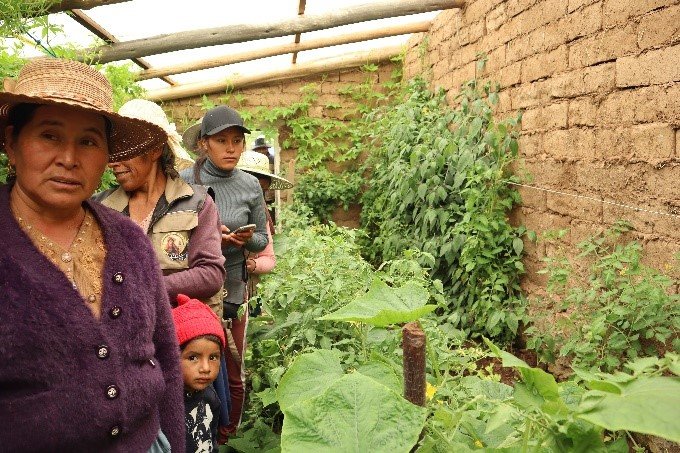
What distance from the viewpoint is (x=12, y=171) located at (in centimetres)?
141

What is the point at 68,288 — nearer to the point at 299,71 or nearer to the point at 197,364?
the point at 197,364

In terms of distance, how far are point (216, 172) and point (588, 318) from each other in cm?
218

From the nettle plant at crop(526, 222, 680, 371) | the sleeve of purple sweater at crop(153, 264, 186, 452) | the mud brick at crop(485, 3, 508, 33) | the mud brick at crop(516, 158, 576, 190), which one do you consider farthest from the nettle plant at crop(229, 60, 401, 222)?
the sleeve of purple sweater at crop(153, 264, 186, 452)

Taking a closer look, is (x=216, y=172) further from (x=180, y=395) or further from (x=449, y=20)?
(x=449, y=20)

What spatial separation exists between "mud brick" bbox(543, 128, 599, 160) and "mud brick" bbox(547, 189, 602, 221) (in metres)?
0.27

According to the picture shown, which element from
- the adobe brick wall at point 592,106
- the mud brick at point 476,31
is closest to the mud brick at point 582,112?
the adobe brick wall at point 592,106

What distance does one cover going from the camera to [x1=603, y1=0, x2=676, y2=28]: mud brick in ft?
9.06

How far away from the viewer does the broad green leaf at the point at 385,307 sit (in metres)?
1.11

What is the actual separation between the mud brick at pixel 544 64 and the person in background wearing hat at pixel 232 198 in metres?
2.22

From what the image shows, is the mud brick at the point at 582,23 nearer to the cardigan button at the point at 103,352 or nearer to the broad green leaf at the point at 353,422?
the broad green leaf at the point at 353,422

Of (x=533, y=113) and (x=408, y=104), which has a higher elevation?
(x=408, y=104)

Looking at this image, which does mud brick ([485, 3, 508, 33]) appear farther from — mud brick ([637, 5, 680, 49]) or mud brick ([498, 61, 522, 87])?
mud brick ([637, 5, 680, 49])

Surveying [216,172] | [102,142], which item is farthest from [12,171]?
[216,172]

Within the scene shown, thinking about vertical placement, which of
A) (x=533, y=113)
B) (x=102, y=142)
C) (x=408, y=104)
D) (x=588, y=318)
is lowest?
(x=588, y=318)
